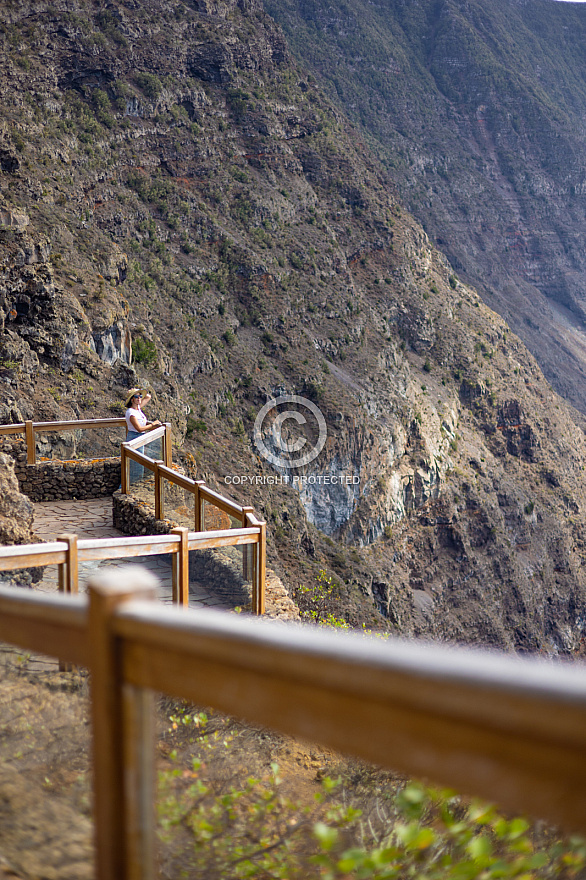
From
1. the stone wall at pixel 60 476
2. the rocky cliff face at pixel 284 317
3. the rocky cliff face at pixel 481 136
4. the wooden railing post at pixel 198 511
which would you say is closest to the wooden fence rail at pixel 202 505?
the wooden railing post at pixel 198 511

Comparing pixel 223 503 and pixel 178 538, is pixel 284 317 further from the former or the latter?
pixel 178 538

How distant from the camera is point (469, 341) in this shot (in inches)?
2229

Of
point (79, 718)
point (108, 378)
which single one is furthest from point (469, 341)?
point (79, 718)

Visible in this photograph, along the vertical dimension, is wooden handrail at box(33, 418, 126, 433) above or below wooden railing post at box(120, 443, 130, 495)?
above

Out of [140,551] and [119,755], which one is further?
[140,551]

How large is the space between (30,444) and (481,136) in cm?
10347

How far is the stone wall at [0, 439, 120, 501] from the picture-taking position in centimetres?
1062

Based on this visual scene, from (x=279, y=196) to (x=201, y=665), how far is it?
51840 millimetres

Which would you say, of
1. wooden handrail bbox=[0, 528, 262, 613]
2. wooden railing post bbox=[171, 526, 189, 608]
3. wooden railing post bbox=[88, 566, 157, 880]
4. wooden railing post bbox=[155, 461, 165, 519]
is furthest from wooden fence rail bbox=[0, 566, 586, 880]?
wooden railing post bbox=[155, 461, 165, 519]

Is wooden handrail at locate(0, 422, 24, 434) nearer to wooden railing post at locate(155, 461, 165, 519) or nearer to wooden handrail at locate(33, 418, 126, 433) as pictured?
wooden handrail at locate(33, 418, 126, 433)

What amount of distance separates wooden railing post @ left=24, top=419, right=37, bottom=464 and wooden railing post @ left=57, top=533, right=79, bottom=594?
6.44 m

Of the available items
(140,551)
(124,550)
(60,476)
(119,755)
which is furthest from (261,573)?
(119,755)

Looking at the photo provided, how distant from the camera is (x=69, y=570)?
4.63 meters

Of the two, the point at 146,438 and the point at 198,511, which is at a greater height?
the point at 146,438
